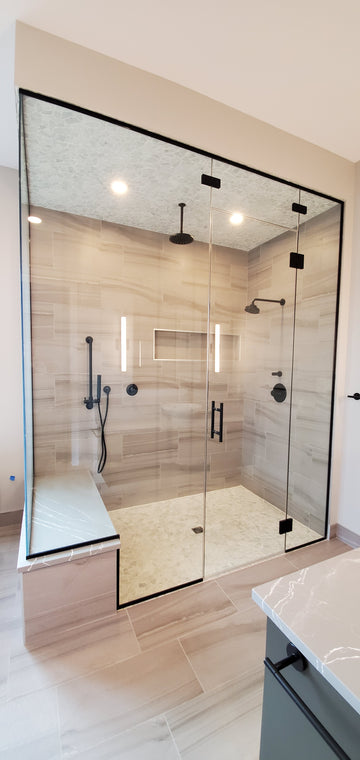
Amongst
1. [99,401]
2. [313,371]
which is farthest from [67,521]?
[313,371]

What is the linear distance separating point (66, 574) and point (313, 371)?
2224 mm

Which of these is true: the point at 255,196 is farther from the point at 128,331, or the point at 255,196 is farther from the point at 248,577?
the point at 248,577

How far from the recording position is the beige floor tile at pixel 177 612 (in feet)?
5.32

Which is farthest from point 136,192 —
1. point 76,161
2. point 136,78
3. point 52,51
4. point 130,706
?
point 130,706

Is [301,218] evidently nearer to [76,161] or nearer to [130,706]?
[76,161]

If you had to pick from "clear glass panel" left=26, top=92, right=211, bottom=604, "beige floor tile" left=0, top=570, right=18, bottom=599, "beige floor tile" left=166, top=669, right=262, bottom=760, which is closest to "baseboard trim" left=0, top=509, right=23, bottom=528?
"clear glass panel" left=26, top=92, right=211, bottom=604

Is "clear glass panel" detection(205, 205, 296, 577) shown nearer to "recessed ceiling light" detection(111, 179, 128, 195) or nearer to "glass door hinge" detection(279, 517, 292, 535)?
"glass door hinge" detection(279, 517, 292, 535)

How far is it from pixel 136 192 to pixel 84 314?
1008mm

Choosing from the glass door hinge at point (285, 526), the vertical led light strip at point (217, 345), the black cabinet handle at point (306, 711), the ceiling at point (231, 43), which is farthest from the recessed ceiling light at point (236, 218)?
the black cabinet handle at point (306, 711)

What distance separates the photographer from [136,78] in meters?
1.57

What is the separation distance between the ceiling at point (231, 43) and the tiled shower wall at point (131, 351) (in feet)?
3.27

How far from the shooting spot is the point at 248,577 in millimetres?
2049

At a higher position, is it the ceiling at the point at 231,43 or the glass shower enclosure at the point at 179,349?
the ceiling at the point at 231,43

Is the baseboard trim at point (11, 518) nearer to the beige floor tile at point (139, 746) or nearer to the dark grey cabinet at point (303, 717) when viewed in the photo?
the beige floor tile at point (139, 746)
